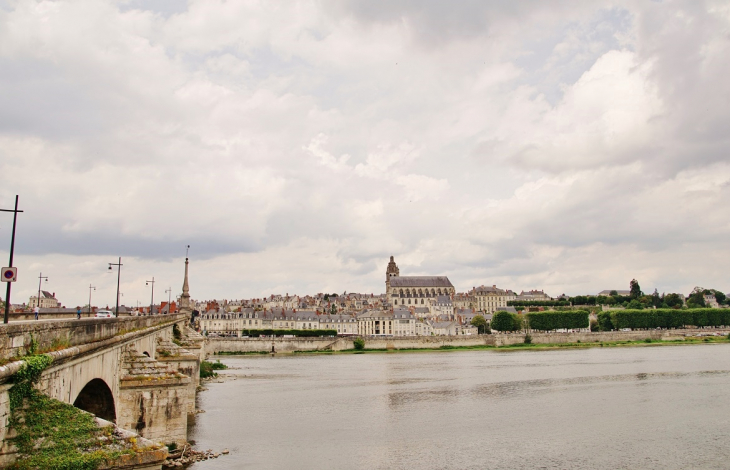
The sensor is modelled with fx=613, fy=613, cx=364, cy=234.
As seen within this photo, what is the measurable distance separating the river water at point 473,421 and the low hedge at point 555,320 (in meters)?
60.9

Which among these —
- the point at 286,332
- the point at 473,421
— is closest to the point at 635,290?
the point at 286,332

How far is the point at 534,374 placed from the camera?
52375mm

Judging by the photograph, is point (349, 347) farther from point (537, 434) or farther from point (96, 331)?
point (96, 331)

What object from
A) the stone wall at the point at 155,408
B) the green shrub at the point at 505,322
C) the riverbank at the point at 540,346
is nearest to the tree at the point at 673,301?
the riverbank at the point at 540,346

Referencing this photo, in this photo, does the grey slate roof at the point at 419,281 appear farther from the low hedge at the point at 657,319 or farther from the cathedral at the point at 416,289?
the low hedge at the point at 657,319

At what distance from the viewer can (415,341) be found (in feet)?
331

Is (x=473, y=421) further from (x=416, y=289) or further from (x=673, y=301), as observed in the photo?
(x=416, y=289)

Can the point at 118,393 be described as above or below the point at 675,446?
above

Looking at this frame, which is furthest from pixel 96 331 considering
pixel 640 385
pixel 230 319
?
pixel 230 319

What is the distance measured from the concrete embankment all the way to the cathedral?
246 ft

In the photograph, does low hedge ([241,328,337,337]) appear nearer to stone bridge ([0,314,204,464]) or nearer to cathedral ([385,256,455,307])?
cathedral ([385,256,455,307])

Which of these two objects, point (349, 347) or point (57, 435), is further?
point (349, 347)

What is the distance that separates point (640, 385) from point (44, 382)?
4164 cm

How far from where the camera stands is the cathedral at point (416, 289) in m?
183
